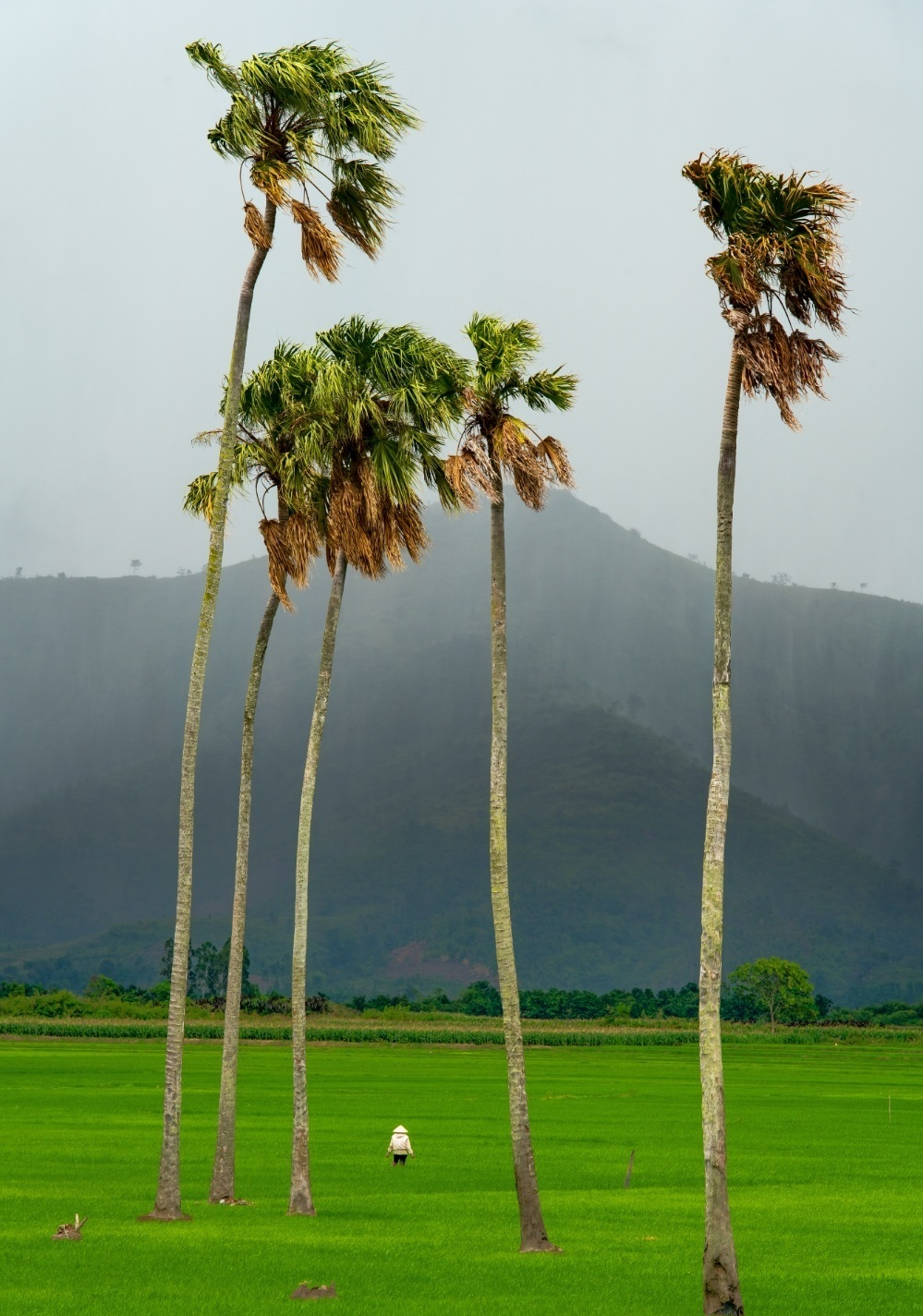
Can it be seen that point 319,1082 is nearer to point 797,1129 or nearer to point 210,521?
point 797,1129

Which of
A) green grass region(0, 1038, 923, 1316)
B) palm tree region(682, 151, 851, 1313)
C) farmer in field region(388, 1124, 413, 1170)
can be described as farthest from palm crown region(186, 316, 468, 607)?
farmer in field region(388, 1124, 413, 1170)

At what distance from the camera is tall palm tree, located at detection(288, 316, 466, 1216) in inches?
1353

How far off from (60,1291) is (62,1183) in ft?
48.6

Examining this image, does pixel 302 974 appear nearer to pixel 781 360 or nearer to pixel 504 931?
pixel 504 931

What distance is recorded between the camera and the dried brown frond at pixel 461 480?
31.2 meters

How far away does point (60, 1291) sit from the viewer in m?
26.9

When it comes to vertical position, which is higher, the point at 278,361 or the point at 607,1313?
the point at 278,361

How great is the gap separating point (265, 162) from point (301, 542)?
8944 mm

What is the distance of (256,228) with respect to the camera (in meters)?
33.8

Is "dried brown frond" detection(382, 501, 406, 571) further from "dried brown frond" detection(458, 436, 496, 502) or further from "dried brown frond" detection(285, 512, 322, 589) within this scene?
"dried brown frond" detection(458, 436, 496, 502)

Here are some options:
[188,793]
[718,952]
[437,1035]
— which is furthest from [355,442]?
[437,1035]

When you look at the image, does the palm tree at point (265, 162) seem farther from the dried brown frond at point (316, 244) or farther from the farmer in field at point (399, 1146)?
the farmer in field at point (399, 1146)

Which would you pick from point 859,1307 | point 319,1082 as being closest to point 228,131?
point 859,1307

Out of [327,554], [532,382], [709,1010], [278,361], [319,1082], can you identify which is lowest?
[319,1082]
